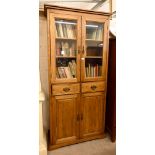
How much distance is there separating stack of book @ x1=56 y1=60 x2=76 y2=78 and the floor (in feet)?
3.27

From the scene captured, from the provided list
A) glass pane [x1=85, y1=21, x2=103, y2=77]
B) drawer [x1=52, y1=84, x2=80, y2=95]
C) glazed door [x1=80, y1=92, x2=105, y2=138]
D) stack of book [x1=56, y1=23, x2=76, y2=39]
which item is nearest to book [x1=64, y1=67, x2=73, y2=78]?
drawer [x1=52, y1=84, x2=80, y2=95]

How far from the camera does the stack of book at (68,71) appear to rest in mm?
2100

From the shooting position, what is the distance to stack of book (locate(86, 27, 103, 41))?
2.23m

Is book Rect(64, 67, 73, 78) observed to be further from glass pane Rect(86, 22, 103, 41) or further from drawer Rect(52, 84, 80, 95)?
glass pane Rect(86, 22, 103, 41)

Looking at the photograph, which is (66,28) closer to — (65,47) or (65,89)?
(65,47)

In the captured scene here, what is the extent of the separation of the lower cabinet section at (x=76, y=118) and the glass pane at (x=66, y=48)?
34 cm

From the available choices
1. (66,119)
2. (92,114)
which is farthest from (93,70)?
(66,119)

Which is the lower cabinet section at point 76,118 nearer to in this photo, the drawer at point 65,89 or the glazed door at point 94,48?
the drawer at point 65,89

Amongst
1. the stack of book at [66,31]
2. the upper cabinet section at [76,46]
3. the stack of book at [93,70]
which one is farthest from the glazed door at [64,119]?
the stack of book at [66,31]
